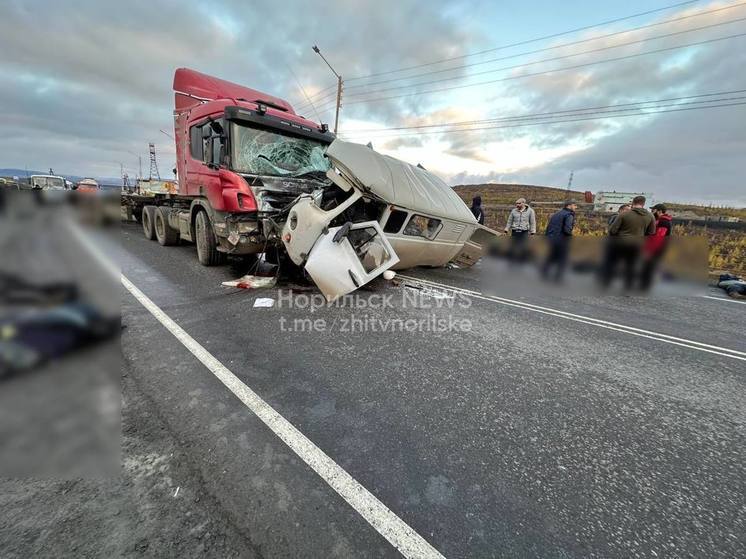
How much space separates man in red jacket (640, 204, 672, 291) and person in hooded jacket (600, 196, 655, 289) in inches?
8.4

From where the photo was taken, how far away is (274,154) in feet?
18.7

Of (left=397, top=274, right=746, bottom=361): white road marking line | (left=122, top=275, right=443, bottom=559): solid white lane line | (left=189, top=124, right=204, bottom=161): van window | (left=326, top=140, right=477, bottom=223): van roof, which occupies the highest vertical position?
(left=189, top=124, right=204, bottom=161): van window

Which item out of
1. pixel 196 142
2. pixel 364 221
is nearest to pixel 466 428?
pixel 364 221

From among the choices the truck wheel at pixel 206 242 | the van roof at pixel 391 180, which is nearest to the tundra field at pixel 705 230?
the van roof at pixel 391 180

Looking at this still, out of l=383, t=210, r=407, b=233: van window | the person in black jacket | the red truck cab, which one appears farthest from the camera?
the person in black jacket

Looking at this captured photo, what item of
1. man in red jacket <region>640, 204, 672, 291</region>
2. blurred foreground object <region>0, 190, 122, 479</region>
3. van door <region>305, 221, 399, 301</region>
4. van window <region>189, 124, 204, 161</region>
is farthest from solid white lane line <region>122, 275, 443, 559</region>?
man in red jacket <region>640, 204, 672, 291</region>

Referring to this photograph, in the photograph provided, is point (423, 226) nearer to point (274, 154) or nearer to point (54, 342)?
point (274, 154)

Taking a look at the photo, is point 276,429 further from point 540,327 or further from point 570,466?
point 540,327

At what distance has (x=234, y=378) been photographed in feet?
7.99

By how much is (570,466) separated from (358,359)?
Result: 5.62 feet

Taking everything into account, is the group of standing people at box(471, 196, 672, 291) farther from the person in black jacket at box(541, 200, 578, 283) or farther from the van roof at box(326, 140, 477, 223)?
the van roof at box(326, 140, 477, 223)

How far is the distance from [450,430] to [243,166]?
5.06 metres

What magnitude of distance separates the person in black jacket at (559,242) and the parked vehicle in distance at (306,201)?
1284 millimetres

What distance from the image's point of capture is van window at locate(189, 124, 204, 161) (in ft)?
19.3
